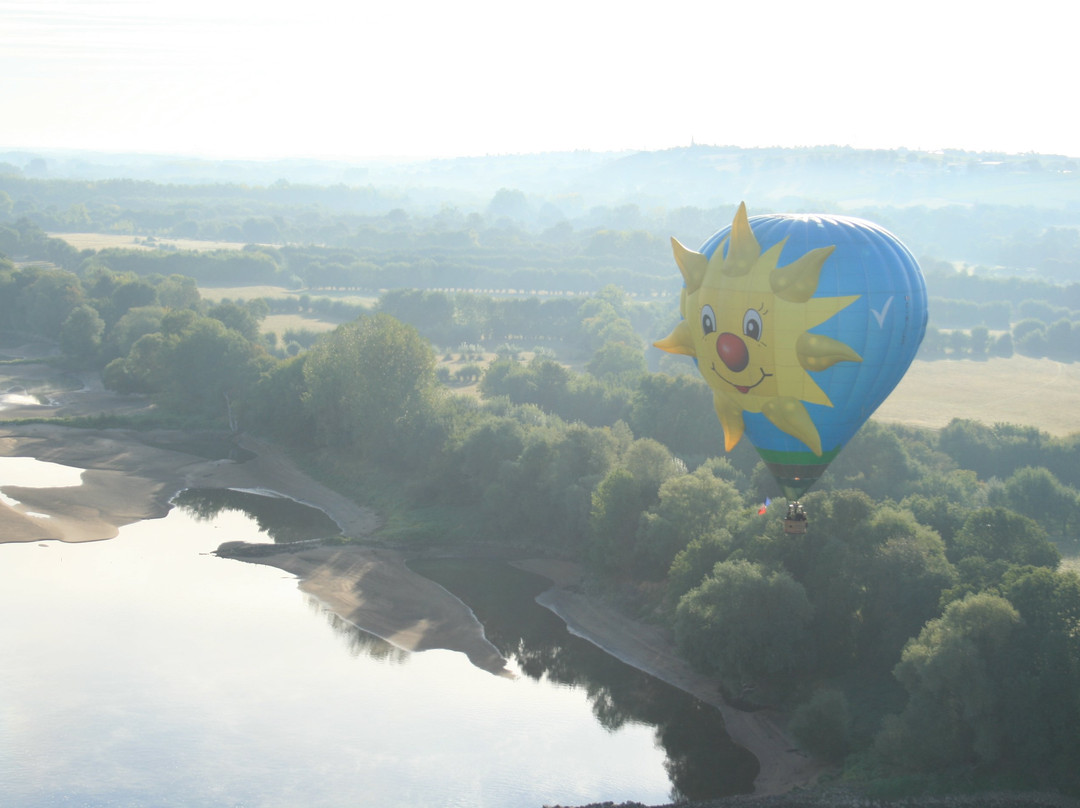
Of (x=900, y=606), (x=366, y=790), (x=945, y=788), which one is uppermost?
(x=900, y=606)

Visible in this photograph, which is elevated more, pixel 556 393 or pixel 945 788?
pixel 556 393

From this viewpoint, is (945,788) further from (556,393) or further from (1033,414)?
(1033,414)

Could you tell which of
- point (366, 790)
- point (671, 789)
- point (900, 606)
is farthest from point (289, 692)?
point (900, 606)

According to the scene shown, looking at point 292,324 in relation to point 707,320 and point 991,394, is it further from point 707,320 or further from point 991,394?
point 707,320

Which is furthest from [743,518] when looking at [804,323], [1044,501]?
[1044,501]

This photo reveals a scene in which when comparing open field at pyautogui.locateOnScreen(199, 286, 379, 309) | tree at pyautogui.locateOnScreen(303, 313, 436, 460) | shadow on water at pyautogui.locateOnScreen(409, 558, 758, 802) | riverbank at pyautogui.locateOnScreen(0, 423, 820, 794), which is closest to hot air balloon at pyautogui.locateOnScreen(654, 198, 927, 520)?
shadow on water at pyautogui.locateOnScreen(409, 558, 758, 802)

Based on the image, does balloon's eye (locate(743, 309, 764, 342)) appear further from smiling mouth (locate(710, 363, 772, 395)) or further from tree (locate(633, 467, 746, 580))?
tree (locate(633, 467, 746, 580))
